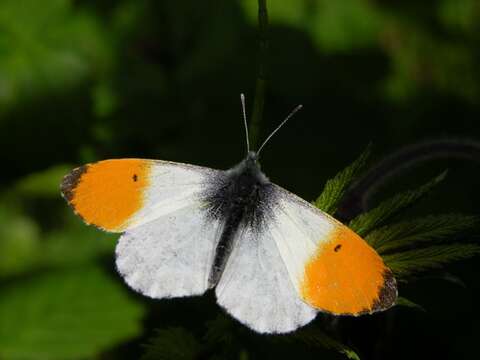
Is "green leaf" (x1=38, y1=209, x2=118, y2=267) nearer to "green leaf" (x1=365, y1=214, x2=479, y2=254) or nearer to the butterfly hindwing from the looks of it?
the butterfly hindwing

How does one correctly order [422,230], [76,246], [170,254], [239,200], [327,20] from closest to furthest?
[422,230]
[170,254]
[239,200]
[76,246]
[327,20]

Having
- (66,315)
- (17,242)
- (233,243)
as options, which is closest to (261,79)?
(233,243)

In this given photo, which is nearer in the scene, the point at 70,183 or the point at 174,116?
the point at 70,183

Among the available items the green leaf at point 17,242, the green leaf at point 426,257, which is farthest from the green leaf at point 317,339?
the green leaf at point 17,242

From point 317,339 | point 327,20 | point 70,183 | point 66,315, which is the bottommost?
point 66,315

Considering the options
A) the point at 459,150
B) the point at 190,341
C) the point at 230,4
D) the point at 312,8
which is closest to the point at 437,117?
the point at 312,8

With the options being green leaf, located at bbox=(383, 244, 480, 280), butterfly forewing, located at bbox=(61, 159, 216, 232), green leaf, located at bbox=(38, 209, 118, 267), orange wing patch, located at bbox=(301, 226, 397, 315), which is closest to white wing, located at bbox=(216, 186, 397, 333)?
orange wing patch, located at bbox=(301, 226, 397, 315)

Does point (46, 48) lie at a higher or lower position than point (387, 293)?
lower

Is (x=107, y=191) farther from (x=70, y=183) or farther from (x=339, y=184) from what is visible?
(x=339, y=184)
